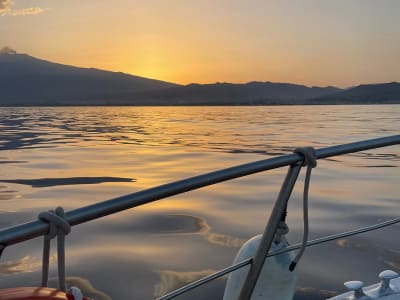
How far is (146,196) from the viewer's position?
162cm

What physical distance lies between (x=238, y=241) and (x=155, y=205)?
6.30 ft

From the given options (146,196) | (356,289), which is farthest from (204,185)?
(356,289)

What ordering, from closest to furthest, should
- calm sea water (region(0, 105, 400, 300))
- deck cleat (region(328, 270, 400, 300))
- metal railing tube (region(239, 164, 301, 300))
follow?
1. metal railing tube (region(239, 164, 301, 300))
2. deck cleat (region(328, 270, 400, 300))
3. calm sea water (region(0, 105, 400, 300))

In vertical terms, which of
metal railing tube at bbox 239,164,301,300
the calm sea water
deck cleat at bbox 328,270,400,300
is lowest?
the calm sea water

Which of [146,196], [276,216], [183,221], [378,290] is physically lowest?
[183,221]

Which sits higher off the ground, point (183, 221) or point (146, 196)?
point (146, 196)

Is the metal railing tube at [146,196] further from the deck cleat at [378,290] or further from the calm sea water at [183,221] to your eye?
the calm sea water at [183,221]

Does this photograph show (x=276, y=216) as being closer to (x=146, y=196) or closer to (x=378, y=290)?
(x=146, y=196)

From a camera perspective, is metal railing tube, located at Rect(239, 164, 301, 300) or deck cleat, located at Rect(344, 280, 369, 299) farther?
deck cleat, located at Rect(344, 280, 369, 299)

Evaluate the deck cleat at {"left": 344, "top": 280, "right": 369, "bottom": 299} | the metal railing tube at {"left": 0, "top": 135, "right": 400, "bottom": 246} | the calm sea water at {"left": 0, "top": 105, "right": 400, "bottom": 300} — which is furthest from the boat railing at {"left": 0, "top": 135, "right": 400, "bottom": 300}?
the calm sea water at {"left": 0, "top": 105, "right": 400, "bottom": 300}

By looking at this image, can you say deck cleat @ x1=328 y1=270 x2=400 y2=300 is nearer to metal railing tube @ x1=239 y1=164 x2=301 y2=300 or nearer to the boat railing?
the boat railing

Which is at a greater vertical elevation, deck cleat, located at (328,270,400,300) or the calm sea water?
deck cleat, located at (328,270,400,300)

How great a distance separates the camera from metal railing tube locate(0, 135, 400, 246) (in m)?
1.38

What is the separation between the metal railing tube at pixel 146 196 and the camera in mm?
1385
